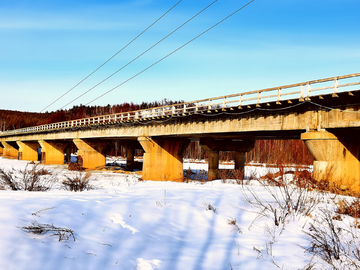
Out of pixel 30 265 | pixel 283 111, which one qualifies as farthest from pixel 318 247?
pixel 283 111

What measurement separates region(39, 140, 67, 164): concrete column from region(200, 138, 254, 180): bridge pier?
36.6 meters

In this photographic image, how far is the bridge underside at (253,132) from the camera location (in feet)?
53.6

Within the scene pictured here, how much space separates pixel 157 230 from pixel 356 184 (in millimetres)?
15096

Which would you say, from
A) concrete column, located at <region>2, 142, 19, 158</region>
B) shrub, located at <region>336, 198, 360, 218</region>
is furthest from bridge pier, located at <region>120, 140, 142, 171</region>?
concrete column, located at <region>2, 142, 19, 158</region>

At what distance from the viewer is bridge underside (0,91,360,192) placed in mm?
16344

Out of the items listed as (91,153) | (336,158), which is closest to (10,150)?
(91,153)

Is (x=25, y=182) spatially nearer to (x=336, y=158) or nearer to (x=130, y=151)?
(x=336, y=158)

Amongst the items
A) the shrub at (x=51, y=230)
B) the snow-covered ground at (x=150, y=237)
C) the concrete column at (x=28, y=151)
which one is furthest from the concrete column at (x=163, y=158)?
the concrete column at (x=28, y=151)

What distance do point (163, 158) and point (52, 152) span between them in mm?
34909

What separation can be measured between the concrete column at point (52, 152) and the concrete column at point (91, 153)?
13237mm

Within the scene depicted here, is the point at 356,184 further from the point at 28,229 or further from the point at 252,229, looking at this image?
the point at 28,229

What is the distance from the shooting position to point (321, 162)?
16953 millimetres

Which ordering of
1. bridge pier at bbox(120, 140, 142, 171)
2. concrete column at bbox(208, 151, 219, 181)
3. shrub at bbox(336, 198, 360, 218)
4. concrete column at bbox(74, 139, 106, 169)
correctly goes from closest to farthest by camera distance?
shrub at bbox(336, 198, 360, 218), concrete column at bbox(208, 151, 219, 181), concrete column at bbox(74, 139, 106, 169), bridge pier at bbox(120, 140, 142, 171)

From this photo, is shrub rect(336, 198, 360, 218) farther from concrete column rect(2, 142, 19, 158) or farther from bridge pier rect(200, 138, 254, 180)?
concrete column rect(2, 142, 19, 158)
